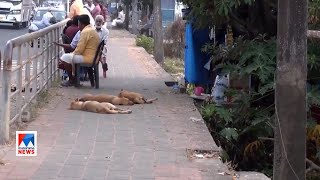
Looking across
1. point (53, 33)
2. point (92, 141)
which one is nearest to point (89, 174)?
point (92, 141)

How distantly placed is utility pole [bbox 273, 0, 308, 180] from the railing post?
364cm

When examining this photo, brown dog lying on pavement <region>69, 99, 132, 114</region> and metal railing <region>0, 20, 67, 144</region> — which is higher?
metal railing <region>0, 20, 67, 144</region>

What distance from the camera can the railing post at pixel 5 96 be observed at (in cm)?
838

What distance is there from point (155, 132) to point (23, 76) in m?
1.88

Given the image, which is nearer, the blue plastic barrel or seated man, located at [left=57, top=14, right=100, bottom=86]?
the blue plastic barrel

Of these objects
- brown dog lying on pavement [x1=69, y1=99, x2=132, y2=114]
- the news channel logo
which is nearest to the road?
brown dog lying on pavement [x1=69, y1=99, x2=132, y2=114]

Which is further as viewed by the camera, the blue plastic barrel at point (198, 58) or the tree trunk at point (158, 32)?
the tree trunk at point (158, 32)

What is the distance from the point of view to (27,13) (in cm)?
4553

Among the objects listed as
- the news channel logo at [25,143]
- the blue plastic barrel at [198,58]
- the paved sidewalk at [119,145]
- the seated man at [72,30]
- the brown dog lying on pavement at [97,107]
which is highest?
the seated man at [72,30]

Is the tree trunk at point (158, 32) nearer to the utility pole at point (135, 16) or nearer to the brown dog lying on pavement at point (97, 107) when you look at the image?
A: the brown dog lying on pavement at point (97, 107)

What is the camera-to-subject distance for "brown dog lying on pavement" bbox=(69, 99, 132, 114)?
35.5 feet

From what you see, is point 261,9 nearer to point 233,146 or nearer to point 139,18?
point 233,146

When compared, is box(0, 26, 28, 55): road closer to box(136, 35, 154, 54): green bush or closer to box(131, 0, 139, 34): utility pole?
box(136, 35, 154, 54): green bush

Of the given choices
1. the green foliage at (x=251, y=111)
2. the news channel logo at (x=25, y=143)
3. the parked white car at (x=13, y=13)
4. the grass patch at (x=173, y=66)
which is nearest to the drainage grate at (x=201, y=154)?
the green foliage at (x=251, y=111)
